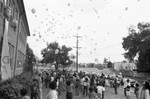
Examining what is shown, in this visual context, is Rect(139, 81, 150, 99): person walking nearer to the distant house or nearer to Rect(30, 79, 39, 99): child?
Rect(30, 79, 39, 99): child

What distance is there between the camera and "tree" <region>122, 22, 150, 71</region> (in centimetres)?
3582

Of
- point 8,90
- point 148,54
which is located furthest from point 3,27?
point 148,54

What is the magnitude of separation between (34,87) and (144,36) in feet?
110

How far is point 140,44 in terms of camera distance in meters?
37.4

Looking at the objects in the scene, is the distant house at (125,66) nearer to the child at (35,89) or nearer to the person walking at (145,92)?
the person walking at (145,92)

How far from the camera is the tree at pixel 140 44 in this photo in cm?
3582

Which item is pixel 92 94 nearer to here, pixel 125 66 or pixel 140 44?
pixel 140 44

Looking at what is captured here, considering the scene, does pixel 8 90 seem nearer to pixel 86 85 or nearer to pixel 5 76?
pixel 5 76

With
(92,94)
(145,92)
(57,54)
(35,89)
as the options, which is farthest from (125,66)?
(35,89)

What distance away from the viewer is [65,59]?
52719 mm

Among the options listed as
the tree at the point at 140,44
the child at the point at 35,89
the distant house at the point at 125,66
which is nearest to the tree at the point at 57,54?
the tree at the point at 140,44

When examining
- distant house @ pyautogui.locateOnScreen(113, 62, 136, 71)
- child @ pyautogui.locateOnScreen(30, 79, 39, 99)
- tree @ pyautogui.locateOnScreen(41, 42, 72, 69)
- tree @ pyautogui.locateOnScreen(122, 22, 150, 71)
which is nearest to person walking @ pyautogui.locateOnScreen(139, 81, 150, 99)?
child @ pyautogui.locateOnScreen(30, 79, 39, 99)

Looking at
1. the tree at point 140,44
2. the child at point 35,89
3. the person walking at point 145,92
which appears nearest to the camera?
the person walking at point 145,92

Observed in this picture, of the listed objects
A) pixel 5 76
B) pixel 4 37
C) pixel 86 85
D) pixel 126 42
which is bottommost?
pixel 86 85
